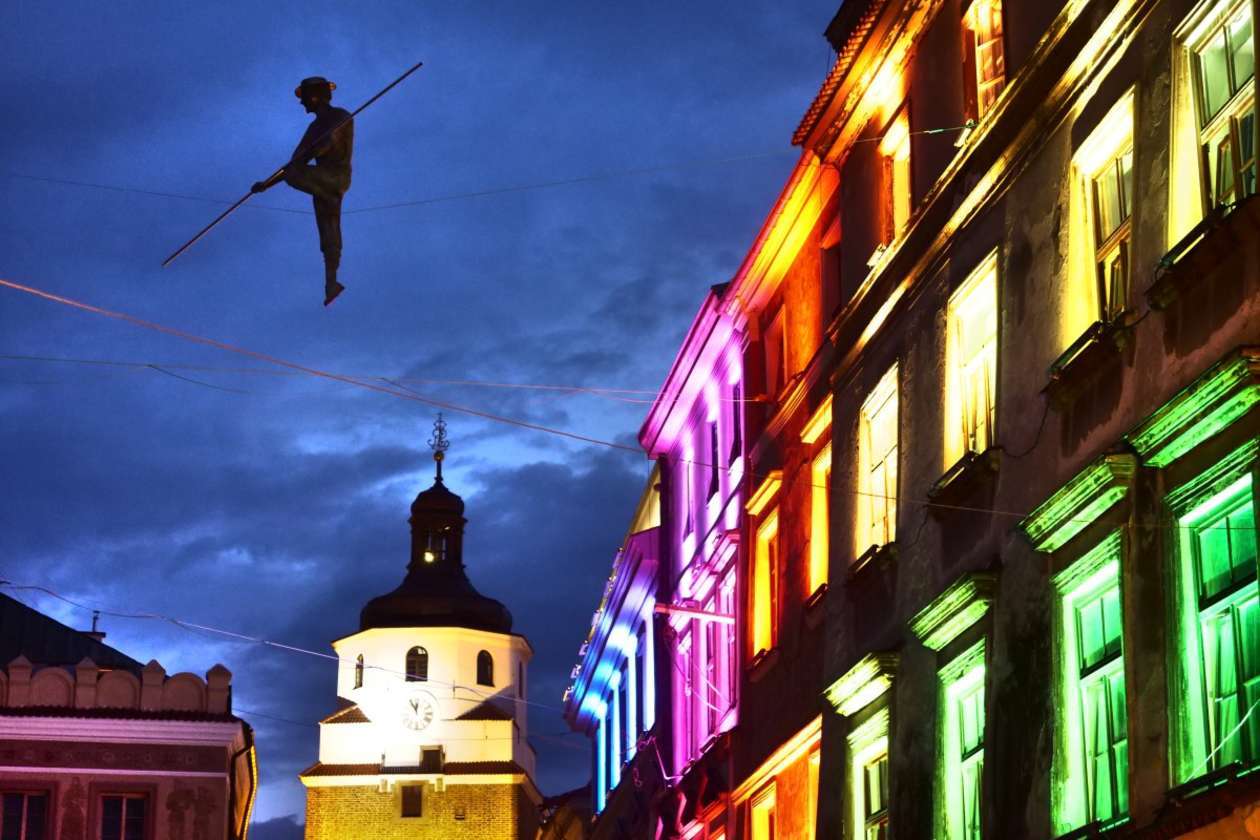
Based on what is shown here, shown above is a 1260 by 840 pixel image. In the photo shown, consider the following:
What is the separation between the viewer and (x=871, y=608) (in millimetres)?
18406

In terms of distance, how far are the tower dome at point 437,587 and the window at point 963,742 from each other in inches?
2919

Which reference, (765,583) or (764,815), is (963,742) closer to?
(764,815)

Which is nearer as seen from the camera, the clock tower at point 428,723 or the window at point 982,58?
the window at point 982,58

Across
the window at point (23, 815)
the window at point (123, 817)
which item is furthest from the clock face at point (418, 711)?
the window at point (23, 815)

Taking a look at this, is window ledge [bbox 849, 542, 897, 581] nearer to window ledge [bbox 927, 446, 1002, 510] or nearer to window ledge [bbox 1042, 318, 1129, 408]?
window ledge [bbox 927, 446, 1002, 510]


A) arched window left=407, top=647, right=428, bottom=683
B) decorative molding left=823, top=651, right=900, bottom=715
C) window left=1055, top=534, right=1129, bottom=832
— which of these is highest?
arched window left=407, top=647, right=428, bottom=683

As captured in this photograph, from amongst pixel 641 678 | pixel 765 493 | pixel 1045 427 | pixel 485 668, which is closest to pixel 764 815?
pixel 765 493

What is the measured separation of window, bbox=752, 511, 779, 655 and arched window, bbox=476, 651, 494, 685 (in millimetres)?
66359

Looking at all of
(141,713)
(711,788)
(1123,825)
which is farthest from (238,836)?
(1123,825)

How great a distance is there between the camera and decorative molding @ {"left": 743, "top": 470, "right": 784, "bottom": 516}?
2309 centimetres

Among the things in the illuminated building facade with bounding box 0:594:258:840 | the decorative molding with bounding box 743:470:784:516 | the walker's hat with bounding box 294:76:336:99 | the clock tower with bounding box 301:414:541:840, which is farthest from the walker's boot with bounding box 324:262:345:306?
the clock tower with bounding box 301:414:541:840

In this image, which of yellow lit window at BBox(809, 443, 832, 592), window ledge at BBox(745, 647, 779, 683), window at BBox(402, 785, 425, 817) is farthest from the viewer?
window at BBox(402, 785, 425, 817)

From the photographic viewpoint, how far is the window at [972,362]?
15914 mm

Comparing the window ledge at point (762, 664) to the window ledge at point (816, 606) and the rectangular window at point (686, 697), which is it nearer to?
the window ledge at point (816, 606)
